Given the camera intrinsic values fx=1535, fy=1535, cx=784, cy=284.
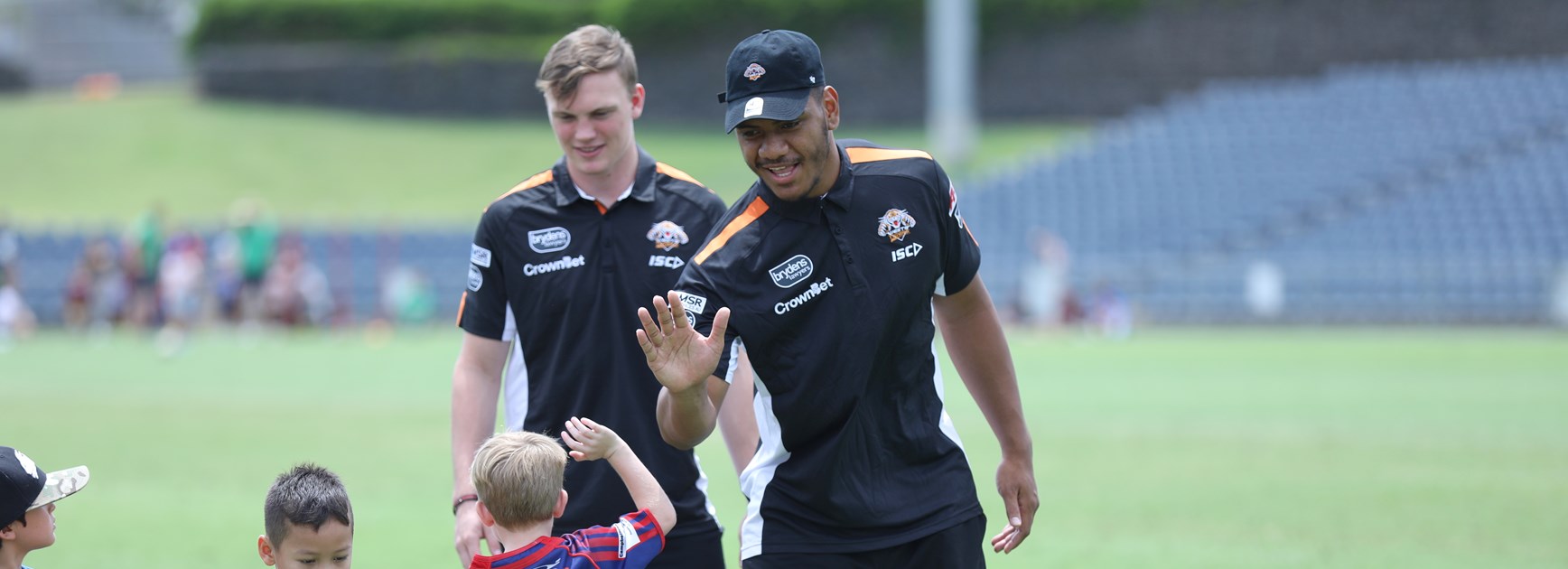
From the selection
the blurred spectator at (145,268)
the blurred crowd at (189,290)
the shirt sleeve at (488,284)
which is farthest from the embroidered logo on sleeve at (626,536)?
the blurred spectator at (145,268)

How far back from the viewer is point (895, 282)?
3.87 metres

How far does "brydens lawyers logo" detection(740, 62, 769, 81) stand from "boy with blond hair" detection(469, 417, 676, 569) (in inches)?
39.3

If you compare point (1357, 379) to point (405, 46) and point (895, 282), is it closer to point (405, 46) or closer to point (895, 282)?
point (895, 282)

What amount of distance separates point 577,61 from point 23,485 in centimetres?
191

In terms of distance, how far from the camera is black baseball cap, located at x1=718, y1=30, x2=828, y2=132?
3719 mm

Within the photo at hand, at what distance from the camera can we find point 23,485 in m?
4.07

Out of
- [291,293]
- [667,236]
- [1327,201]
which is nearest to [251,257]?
[291,293]

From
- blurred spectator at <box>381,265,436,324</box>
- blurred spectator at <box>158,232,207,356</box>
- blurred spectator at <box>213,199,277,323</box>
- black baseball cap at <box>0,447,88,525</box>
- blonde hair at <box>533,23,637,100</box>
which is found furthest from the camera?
blurred spectator at <box>381,265,436,324</box>

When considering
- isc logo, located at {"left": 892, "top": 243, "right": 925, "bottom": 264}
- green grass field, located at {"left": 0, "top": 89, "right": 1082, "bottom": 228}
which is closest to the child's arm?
isc logo, located at {"left": 892, "top": 243, "right": 925, "bottom": 264}

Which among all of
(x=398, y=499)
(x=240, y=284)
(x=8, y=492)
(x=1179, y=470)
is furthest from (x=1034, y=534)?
(x=240, y=284)

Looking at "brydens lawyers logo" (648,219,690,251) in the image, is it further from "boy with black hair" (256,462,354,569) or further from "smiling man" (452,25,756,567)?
"boy with black hair" (256,462,354,569)

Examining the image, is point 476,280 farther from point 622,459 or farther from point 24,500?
point 24,500

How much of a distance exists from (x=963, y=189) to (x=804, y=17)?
45.7 ft

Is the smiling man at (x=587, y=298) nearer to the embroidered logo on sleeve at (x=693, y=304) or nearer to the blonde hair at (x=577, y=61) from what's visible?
the blonde hair at (x=577, y=61)
